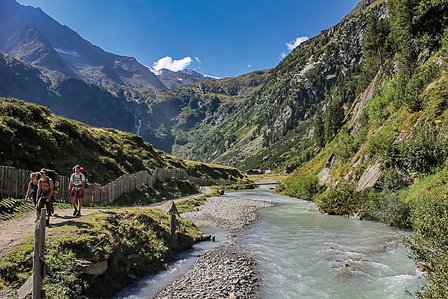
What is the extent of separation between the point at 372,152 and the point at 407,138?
7576 mm

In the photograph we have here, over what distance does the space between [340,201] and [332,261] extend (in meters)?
26.4

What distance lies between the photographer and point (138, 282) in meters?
20.3

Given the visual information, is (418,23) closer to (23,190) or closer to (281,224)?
(281,224)

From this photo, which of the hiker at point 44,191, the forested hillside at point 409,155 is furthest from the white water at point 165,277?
the forested hillside at point 409,155

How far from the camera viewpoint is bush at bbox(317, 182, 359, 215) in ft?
154

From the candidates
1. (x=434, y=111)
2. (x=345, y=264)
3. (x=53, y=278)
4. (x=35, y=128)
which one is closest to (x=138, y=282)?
(x=53, y=278)

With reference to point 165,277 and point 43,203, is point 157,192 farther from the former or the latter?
point 43,203

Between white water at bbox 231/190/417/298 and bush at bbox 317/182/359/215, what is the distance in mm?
7683

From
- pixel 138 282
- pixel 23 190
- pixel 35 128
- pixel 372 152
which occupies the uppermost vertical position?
pixel 35 128

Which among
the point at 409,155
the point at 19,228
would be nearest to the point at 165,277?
the point at 19,228

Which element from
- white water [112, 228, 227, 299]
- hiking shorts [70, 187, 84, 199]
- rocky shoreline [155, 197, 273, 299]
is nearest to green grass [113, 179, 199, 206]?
hiking shorts [70, 187, 84, 199]

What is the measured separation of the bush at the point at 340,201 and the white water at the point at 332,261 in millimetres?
7683

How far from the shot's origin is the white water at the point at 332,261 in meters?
18.7

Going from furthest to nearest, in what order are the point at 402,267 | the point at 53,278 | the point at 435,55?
the point at 435,55 < the point at 402,267 < the point at 53,278
